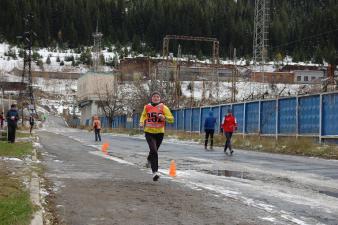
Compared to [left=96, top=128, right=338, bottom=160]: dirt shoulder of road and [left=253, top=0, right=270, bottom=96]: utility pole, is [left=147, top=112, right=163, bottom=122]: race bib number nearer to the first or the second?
[left=96, top=128, right=338, bottom=160]: dirt shoulder of road

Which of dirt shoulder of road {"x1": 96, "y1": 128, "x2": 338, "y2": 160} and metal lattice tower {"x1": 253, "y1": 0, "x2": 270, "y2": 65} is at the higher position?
metal lattice tower {"x1": 253, "y1": 0, "x2": 270, "y2": 65}

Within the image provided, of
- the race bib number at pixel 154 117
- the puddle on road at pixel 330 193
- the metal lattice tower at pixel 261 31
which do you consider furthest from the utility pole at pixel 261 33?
the puddle on road at pixel 330 193

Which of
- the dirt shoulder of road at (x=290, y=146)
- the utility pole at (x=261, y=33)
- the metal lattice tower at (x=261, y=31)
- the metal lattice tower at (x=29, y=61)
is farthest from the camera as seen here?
the metal lattice tower at (x=29, y=61)

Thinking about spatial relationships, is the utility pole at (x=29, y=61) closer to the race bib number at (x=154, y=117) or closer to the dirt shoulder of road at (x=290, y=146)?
the dirt shoulder of road at (x=290, y=146)

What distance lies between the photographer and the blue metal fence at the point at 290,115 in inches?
935

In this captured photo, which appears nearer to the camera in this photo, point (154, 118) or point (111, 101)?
point (154, 118)

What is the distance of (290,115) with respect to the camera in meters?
27.4

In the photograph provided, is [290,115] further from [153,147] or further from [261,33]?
[261,33]

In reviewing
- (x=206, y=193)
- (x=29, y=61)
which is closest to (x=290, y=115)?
(x=206, y=193)

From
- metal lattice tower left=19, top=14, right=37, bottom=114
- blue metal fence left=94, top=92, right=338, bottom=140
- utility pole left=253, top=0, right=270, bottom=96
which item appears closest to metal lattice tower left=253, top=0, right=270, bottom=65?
utility pole left=253, top=0, right=270, bottom=96

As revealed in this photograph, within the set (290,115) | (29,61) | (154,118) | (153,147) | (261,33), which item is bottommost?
(153,147)

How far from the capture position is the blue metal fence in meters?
23.8

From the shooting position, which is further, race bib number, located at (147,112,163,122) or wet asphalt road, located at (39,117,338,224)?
race bib number, located at (147,112,163,122)

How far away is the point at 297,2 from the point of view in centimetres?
17300
